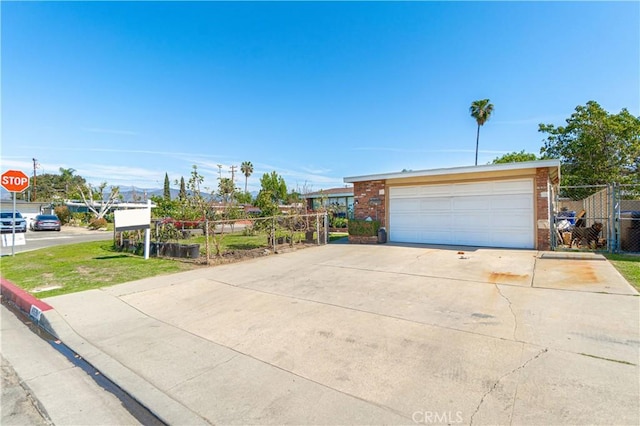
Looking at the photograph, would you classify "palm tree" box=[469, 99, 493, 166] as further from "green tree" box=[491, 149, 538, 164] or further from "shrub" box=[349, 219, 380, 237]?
"shrub" box=[349, 219, 380, 237]

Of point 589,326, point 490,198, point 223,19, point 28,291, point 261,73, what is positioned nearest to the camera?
point 589,326

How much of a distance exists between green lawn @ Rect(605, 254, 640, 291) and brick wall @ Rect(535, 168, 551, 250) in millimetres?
1595

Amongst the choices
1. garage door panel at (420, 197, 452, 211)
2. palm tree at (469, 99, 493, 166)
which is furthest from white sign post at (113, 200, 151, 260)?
palm tree at (469, 99, 493, 166)

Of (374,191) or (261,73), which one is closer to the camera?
(374,191)

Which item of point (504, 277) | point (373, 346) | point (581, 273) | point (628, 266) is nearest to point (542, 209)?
point (628, 266)

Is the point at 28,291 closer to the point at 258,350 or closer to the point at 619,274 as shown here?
the point at 258,350

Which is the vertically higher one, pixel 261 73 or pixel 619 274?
pixel 261 73

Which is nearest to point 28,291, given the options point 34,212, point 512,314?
point 512,314

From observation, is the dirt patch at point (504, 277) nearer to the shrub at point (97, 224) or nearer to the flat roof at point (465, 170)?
the flat roof at point (465, 170)

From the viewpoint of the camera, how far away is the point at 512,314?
4.54 meters

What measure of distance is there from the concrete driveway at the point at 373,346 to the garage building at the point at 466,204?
12.8 ft

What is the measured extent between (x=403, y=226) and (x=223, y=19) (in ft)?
35.6

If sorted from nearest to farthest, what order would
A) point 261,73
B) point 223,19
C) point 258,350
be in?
point 258,350
point 223,19
point 261,73

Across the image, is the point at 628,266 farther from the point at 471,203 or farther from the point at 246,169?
the point at 246,169
